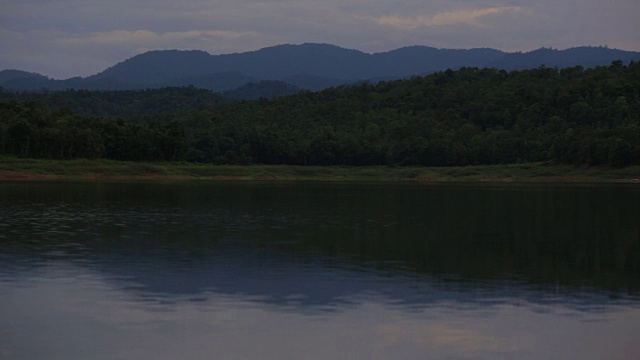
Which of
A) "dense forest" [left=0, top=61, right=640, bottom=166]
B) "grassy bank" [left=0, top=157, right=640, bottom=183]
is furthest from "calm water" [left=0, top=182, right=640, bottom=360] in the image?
"dense forest" [left=0, top=61, right=640, bottom=166]

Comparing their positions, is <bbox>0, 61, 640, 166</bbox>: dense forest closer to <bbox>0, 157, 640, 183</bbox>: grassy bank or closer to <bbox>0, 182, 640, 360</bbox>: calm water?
<bbox>0, 157, 640, 183</bbox>: grassy bank

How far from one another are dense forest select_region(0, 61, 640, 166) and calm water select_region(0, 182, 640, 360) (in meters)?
75.8

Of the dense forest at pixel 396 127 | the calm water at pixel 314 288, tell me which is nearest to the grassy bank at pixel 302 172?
the dense forest at pixel 396 127

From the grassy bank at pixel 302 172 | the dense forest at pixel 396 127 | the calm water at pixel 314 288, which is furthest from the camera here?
the dense forest at pixel 396 127

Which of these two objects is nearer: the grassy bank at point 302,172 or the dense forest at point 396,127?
the grassy bank at point 302,172

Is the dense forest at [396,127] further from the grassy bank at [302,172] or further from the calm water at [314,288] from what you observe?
the calm water at [314,288]

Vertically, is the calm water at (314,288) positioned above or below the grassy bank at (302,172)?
above

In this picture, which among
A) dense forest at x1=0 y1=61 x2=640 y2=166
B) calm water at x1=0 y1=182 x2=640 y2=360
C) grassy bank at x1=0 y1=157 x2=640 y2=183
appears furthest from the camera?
dense forest at x1=0 y1=61 x2=640 y2=166

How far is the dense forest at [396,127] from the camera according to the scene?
116 meters

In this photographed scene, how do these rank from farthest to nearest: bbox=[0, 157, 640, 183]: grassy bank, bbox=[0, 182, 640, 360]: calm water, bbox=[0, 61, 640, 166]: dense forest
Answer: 1. bbox=[0, 61, 640, 166]: dense forest
2. bbox=[0, 157, 640, 183]: grassy bank
3. bbox=[0, 182, 640, 360]: calm water

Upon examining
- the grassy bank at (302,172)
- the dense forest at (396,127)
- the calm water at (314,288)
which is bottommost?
the grassy bank at (302,172)

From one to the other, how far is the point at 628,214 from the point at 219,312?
35.9 meters

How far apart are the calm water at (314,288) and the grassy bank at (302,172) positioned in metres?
63.9

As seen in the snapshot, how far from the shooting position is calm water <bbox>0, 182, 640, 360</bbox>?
52.1 feet
